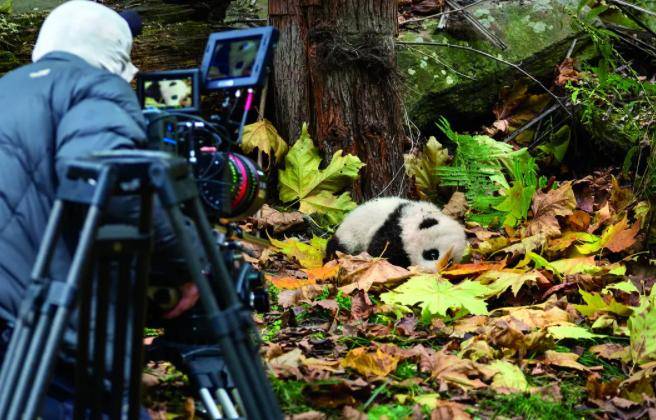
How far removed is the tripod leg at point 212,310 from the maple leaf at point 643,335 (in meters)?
2.20

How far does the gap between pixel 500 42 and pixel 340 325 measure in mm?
4294

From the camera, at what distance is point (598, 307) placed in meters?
4.22

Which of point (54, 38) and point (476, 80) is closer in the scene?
point (54, 38)

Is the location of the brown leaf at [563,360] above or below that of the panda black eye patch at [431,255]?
below

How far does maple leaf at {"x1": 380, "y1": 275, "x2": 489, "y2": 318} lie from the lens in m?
4.21

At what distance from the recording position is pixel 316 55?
6316mm

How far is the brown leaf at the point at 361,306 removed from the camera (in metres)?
4.40

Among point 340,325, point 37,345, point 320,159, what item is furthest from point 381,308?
point 37,345

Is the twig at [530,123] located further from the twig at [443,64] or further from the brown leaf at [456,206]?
the brown leaf at [456,206]

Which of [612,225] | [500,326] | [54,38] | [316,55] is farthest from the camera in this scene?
[316,55]

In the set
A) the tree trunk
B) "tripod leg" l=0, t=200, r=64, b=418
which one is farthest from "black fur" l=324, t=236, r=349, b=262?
"tripod leg" l=0, t=200, r=64, b=418

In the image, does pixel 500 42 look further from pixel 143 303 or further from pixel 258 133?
pixel 143 303

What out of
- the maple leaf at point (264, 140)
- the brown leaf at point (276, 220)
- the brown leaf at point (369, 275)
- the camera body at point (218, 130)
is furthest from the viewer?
the maple leaf at point (264, 140)

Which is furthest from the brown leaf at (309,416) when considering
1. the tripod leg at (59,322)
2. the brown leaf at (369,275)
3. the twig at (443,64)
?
the twig at (443,64)
